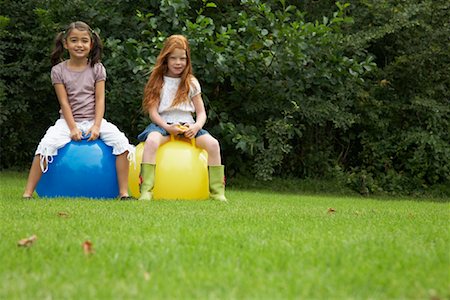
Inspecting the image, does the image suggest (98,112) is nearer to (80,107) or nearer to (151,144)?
(80,107)

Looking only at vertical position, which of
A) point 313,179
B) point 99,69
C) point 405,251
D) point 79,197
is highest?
point 99,69

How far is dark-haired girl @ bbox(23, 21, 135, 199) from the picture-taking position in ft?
19.5

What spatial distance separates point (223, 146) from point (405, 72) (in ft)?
9.24

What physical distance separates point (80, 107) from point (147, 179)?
95 centimetres

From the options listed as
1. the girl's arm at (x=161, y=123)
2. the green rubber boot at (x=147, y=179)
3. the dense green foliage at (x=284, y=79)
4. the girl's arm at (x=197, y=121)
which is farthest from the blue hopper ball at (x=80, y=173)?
the dense green foliage at (x=284, y=79)

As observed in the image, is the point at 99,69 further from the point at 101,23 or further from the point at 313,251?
the point at 313,251

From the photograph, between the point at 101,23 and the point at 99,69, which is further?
the point at 101,23

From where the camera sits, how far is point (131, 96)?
347 inches

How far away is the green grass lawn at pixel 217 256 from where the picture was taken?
7.52 feet

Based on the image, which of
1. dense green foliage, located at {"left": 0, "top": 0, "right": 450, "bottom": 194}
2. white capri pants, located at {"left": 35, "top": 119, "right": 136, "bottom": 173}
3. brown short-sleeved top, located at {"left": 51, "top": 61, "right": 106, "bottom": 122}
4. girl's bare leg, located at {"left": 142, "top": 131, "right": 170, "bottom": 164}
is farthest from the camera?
dense green foliage, located at {"left": 0, "top": 0, "right": 450, "bottom": 194}

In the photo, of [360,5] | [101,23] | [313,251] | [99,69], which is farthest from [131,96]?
[313,251]

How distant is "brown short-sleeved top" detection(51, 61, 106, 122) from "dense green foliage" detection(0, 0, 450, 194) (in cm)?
184

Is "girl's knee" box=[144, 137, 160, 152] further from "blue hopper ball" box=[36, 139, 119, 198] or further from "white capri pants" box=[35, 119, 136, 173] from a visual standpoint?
"blue hopper ball" box=[36, 139, 119, 198]

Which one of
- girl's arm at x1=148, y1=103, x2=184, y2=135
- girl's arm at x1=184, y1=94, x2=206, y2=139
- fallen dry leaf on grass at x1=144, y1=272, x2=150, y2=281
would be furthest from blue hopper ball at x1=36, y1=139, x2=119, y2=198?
fallen dry leaf on grass at x1=144, y1=272, x2=150, y2=281
